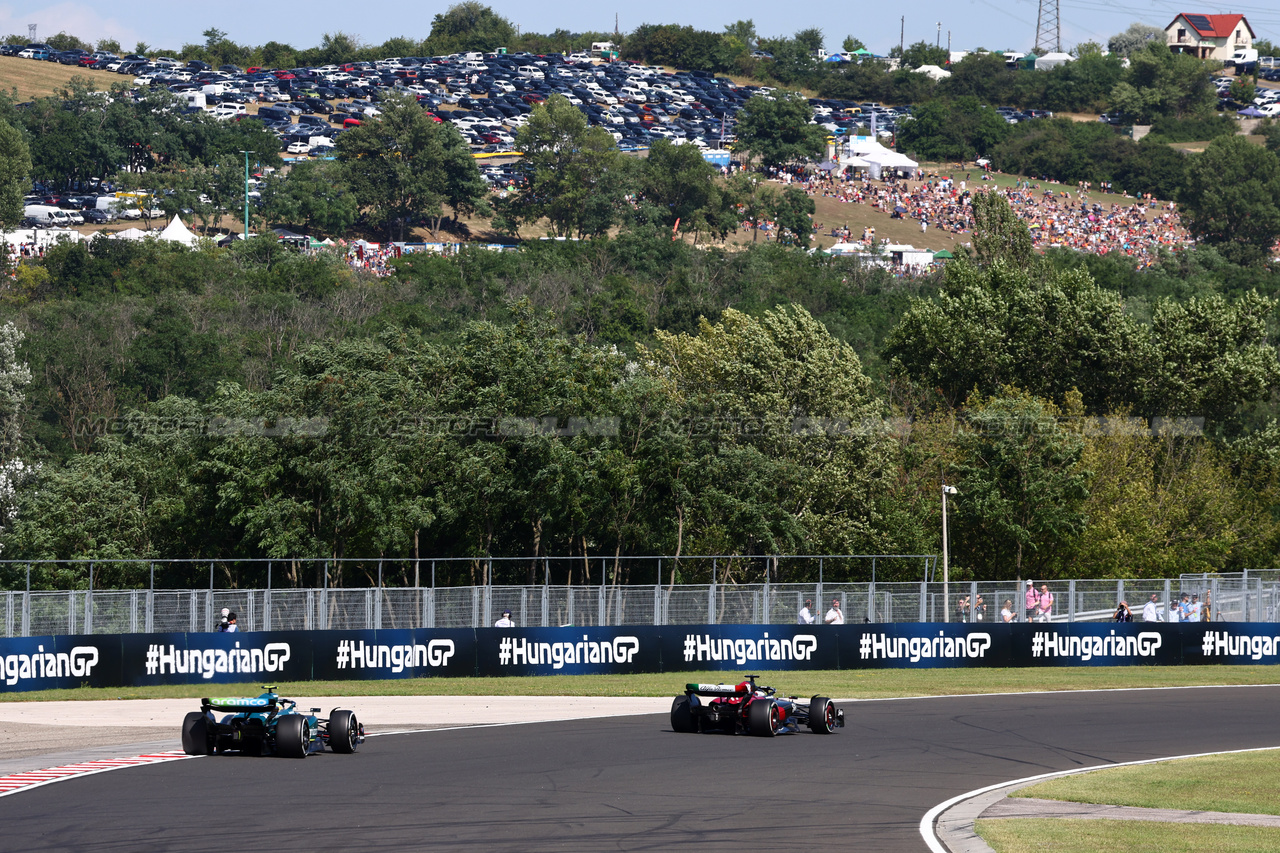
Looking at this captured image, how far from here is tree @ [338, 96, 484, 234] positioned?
179 metres

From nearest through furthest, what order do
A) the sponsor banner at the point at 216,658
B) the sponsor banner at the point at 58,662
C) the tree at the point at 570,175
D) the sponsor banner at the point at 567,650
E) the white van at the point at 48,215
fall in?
the sponsor banner at the point at 58,662
the sponsor banner at the point at 216,658
the sponsor banner at the point at 567,650
the white van at the point at 48,215
the tree at the point at 570,175

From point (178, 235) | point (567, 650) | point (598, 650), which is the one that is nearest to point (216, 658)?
point (567, 650)

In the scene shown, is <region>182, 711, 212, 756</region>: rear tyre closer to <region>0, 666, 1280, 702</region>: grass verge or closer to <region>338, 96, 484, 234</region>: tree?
<region>0, 666, 1280, 702</region>: grass verge

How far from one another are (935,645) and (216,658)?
16977mm

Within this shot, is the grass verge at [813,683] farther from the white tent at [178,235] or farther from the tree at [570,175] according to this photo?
the tree at [570,175]

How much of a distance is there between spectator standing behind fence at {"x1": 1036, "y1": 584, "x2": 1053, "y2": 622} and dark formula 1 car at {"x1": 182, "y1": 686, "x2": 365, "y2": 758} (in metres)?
24.0

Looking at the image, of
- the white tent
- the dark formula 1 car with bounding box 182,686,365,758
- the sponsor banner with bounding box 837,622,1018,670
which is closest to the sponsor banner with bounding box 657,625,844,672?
the sponsor banner with bounding box 837,622,1018,670

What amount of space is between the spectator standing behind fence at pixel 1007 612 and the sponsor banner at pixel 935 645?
5.99ft

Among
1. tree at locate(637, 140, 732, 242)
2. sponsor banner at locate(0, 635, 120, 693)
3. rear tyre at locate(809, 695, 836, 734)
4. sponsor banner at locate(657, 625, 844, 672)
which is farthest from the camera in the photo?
tree at locate(637, 140, 732, 242)

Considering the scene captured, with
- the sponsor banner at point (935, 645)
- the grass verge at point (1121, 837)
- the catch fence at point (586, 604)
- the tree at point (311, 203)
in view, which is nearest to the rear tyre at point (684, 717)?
the grass verge at point (1121, 837)

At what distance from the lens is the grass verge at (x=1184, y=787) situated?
16.2 metres

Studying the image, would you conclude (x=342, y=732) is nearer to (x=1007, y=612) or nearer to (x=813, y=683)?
(x=813, y=683)

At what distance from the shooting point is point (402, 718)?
24.8 m

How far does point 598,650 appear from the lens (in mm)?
33594
